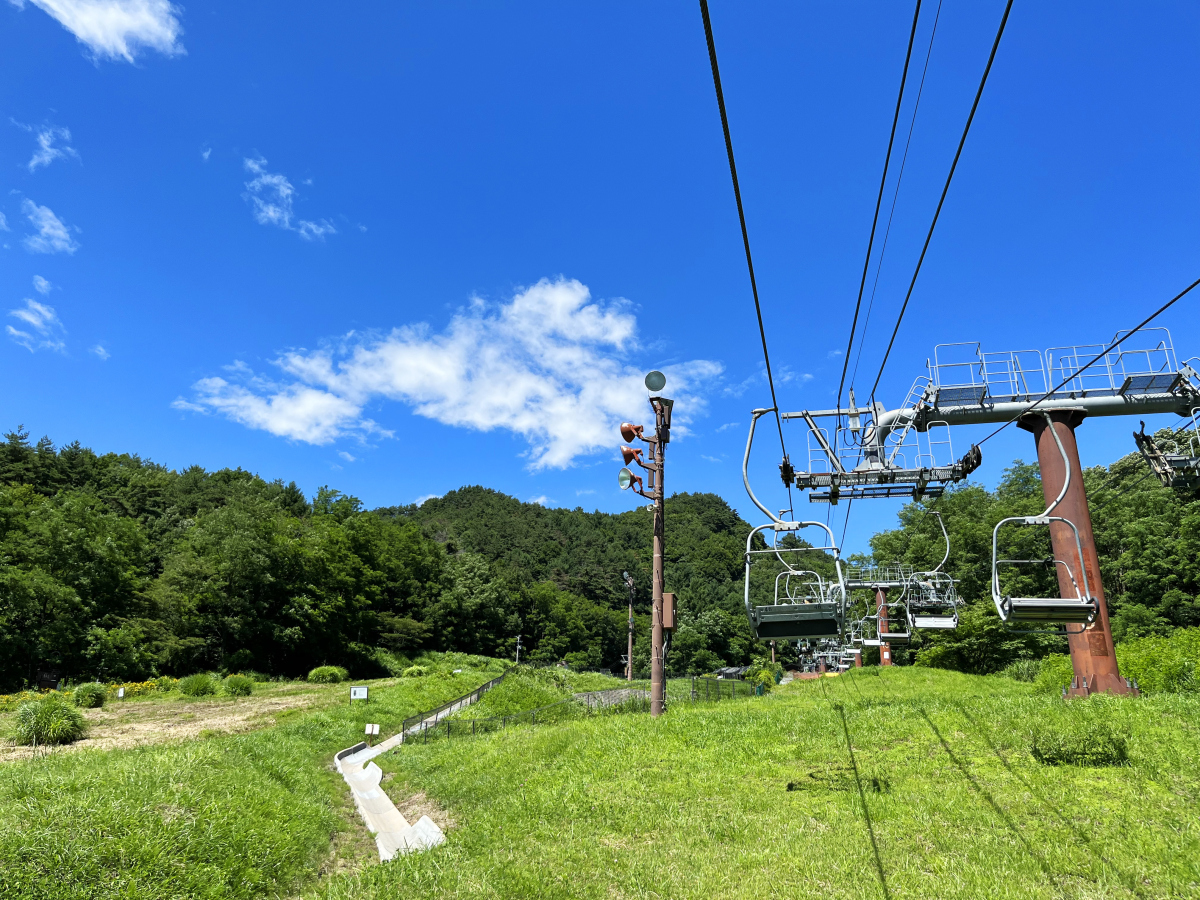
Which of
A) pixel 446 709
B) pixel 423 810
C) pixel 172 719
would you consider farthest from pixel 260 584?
pixel 423 810

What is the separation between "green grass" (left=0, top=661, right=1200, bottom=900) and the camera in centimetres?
703

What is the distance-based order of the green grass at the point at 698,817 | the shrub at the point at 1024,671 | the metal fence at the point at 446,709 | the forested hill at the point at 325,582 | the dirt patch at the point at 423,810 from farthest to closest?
the forested hill at the point at 325,582
the shrub at the point at 1024,671
the metal fence at the point at 446,709
the dirt patch at the point at 423,810
the green grass at the point at 698,817

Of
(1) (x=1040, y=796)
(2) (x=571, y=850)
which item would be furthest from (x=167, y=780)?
(1) (x=1040, y=796)

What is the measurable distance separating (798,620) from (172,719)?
882 inches

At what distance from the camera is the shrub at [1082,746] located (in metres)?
9.94

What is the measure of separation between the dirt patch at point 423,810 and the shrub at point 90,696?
18443 mm

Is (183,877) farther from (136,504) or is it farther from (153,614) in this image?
(136,504)

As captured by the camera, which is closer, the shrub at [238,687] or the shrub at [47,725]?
the shrub at [47,725]

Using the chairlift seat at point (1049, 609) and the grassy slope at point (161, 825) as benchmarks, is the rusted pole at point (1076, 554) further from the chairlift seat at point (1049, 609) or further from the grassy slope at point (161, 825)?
the grassy slope at point (161, 825)

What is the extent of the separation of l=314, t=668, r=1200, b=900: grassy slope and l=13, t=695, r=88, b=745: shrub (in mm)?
9965

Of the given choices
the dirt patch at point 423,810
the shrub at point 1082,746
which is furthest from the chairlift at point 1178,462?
the dirt patch at point 423,810

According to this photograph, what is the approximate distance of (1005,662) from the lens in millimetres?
33719

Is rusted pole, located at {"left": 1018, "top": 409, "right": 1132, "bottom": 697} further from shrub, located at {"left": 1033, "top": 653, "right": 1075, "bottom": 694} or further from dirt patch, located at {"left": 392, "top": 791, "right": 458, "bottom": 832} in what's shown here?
dirt patch, located at {"left": 392, "top": 791, "right": 458, "bottom": 832}

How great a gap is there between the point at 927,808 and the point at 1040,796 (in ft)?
5.14
